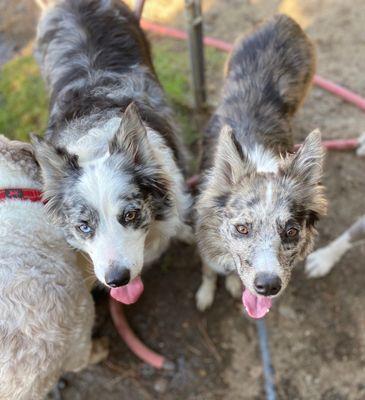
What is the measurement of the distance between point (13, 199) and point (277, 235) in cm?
167

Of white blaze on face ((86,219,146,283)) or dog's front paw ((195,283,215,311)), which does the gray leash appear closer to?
dog's front paw ((195,283,215,311))

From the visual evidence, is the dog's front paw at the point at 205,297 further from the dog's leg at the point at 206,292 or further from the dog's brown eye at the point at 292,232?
the dog's brown eye at the point at 292,232

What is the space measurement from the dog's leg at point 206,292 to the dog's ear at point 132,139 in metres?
1.43

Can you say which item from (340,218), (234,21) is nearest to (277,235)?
(340,218)

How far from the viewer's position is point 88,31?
3.91 metres

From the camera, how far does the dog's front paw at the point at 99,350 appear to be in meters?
3.81

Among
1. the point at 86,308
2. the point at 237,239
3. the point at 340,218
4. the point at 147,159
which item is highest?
the point at 147,159

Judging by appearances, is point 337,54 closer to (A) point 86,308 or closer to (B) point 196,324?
(B) point 196,324

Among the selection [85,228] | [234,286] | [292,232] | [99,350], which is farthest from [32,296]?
[234,286]

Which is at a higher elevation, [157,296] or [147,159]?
[147,159]

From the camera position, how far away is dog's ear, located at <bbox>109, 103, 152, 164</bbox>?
2729 millimetres

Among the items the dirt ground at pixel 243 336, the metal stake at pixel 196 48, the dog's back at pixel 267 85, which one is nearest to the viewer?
the dog's back at pixel 267 85

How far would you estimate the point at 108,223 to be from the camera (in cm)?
267

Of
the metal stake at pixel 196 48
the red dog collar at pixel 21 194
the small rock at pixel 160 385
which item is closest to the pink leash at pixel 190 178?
the small rock at pixel 160 385
